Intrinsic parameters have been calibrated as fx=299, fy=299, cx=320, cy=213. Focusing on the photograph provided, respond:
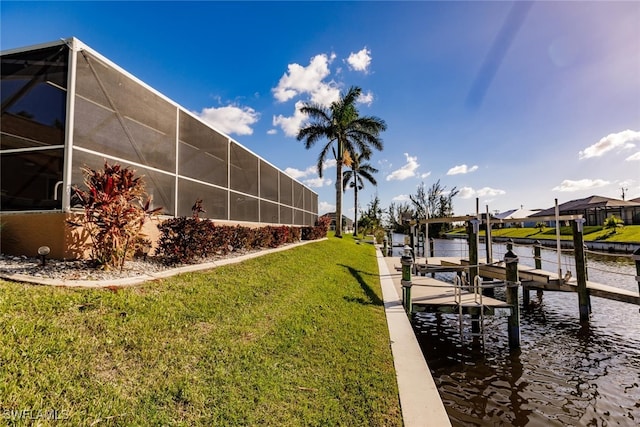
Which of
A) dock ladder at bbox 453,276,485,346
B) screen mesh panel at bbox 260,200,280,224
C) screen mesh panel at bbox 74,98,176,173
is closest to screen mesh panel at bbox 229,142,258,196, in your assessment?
screen mesh panel at bbox 260,200,280,224

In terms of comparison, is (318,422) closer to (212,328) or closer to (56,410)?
(212,328)

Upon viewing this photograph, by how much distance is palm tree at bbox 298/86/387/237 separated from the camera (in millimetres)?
23875

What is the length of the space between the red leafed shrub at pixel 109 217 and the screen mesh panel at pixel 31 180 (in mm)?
622

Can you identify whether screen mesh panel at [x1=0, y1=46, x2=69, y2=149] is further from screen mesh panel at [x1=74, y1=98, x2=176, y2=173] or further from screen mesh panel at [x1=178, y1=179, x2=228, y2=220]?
screen mesh panel at [x1=178, y1=179, x2=228, y2=220]

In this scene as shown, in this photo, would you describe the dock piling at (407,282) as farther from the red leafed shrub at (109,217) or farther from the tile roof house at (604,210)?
the tile roof house at (604,210)

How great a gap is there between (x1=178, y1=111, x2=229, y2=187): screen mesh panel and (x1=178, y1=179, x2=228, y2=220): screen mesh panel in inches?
10.8

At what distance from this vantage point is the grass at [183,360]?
2436mm

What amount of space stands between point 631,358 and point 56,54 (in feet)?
42.2

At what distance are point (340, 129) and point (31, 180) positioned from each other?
20.9 meters

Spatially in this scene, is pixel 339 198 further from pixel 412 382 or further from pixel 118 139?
pixel 412 382

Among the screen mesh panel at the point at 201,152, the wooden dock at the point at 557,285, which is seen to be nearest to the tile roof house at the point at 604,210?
the wooden dock at the point at 557,285

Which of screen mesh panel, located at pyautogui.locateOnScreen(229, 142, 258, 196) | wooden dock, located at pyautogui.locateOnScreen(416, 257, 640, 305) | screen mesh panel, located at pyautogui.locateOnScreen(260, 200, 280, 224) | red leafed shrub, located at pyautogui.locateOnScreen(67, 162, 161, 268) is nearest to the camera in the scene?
red leafed shrub, located at pyautogui.locateOnScreen(67, 162, 161, 268)

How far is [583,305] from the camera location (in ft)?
→ 26.9

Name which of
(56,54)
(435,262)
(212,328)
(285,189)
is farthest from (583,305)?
(285,189)
